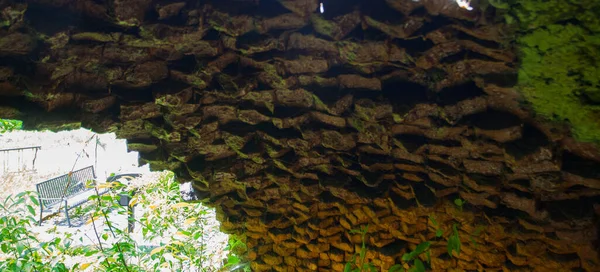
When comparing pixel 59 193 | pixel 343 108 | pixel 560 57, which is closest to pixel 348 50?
pixel 343 108

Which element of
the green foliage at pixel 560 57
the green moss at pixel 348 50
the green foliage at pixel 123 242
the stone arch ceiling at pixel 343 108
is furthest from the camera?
the green foliage at pixel 123 242

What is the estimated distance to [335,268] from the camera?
2088 mm

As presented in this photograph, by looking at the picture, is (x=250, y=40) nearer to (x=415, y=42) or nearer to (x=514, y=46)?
(x=415, y=42)

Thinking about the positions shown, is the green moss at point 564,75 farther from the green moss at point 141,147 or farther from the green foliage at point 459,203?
the green moss at point 141,147

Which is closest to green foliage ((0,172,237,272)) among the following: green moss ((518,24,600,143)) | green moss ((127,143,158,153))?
green moss ((127,143,158,153))

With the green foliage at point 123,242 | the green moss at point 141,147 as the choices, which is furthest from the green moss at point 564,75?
the green foliage at point 123,242

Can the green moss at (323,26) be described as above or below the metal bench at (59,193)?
above

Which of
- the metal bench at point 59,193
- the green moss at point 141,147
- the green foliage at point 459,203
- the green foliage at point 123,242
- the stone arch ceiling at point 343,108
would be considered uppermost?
the stone arch ceiling at point 343,108

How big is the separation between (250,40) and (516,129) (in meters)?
1.15

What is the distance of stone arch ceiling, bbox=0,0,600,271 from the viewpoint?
4.12ft

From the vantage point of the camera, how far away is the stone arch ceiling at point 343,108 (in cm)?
126

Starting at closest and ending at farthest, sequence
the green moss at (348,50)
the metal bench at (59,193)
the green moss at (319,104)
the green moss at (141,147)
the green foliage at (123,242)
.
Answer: the green moss at (348,50)
the green moss at (319,104)
the green moss at (141,147)
the green foliage at (123,242)
the metal bench at (59,193)

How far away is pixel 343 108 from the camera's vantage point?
1.55 metres

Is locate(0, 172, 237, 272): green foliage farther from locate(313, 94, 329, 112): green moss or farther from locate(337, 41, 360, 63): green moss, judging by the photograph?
locate(337, 41, 360, 63): green moss
